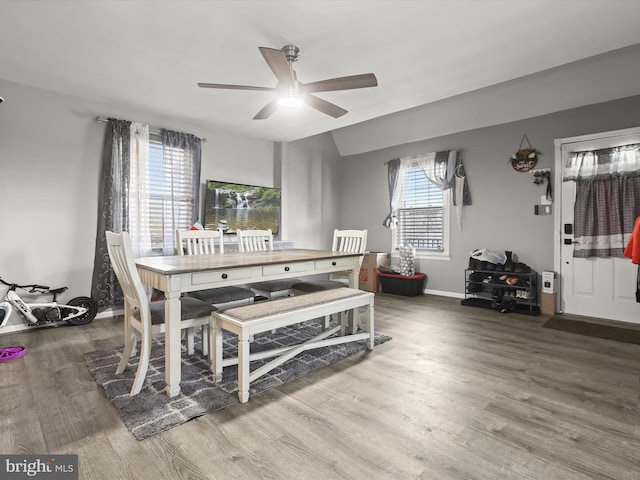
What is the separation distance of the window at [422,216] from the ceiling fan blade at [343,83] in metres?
3.25

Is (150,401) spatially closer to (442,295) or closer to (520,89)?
(442,295)

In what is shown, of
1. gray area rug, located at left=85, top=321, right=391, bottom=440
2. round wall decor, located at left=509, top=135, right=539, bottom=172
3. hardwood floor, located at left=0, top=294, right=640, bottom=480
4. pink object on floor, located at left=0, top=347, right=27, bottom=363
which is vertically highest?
round wall decor, located at left=509, top=135, right=539, bottom=172

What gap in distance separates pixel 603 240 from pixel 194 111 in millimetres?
5255

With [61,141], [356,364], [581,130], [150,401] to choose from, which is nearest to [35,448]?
[150,401]

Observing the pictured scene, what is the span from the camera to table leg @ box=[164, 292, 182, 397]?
212 cm

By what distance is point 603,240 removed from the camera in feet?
13.1

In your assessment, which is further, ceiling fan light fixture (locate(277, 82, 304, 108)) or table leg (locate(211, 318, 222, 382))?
ceiling fan light fixture (locate(277, 82, 304, 108))

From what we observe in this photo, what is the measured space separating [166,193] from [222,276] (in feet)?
8.63

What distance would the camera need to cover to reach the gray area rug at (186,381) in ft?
6.28

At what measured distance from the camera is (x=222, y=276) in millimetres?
2365

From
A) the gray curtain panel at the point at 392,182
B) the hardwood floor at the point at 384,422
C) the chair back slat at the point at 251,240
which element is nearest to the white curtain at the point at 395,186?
the gray curtain panel at the point at 392,182

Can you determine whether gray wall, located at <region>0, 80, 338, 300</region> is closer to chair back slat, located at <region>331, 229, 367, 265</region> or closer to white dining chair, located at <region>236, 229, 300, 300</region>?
white dining chair, located at <region>236, 229, 300, 300</region>

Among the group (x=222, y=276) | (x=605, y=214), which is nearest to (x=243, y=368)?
(x=222, y=276)

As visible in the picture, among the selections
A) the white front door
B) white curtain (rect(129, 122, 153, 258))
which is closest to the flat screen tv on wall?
white curtain (rect(129, 122, 153, 258))
